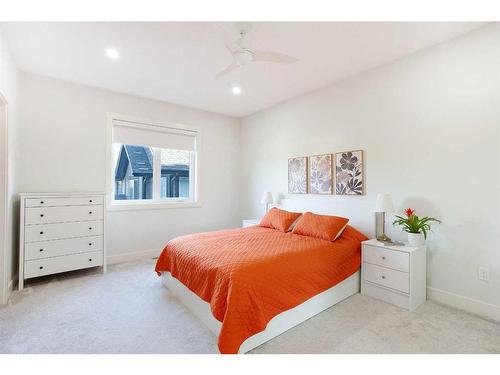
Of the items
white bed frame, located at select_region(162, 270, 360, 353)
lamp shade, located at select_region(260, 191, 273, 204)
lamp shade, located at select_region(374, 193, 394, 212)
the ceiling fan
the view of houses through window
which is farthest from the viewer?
lamp shade, located at select_region(260, 191, 273, 204)

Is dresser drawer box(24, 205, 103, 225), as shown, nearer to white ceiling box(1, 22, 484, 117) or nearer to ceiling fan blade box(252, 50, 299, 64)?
white ceiling box(1, 22, 484, 117)

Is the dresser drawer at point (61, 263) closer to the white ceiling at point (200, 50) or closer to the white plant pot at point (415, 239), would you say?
the white ceiling at point (200, 50)

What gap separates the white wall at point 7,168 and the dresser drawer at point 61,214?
7.2 inches

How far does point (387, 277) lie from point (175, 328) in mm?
1993

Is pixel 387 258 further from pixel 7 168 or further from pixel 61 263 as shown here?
pixel 7 168

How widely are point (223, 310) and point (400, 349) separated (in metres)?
1.26

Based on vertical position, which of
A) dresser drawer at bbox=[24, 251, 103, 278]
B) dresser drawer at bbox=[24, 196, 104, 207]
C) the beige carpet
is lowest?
the beige carpet

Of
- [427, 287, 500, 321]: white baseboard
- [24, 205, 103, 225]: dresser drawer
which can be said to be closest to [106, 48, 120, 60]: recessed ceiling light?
[24, 205, 103, 225]: dresser drawer

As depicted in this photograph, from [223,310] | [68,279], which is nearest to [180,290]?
[223,310]

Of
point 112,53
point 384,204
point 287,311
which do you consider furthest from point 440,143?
point 112,53

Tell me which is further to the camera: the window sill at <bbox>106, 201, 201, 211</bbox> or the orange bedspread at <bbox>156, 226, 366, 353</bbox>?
the window sill at <bbox>106, 201, 201, 211</bbox>

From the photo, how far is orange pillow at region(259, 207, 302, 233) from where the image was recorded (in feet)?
10.7

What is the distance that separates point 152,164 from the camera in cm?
402

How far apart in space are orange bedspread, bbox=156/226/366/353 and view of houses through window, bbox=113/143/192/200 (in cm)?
164
